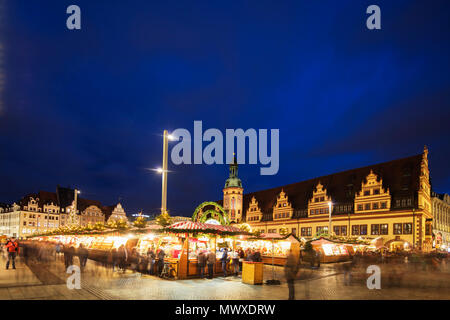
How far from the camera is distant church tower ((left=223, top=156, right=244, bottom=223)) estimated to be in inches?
3149

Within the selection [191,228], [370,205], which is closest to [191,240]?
[191,228]

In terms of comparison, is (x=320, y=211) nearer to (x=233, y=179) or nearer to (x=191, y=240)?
(x=233, y=179)

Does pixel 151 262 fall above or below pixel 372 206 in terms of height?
below

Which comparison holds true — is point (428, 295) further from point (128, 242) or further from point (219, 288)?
point (128, 242)

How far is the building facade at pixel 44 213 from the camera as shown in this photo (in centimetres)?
9451

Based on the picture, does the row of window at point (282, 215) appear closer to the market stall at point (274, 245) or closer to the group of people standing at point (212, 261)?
the market stall at point (274, 245)

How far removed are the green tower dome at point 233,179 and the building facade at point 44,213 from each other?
43544 millimetres

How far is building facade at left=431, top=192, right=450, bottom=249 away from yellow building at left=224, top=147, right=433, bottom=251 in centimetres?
1173

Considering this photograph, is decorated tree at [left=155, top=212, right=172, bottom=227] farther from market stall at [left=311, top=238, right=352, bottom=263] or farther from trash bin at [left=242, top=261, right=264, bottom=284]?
market stall at [left=311, top=238, right=352, bottom=263]

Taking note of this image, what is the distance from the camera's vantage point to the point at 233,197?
265ft

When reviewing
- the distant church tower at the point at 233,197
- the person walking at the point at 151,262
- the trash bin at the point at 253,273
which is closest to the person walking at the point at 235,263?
the trash bin at the point at 253,273

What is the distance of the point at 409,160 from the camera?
51.5 metres

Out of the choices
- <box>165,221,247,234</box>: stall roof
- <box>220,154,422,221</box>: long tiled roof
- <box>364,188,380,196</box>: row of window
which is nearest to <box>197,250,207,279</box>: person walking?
<box>165,221,247,234</box>: stall roof

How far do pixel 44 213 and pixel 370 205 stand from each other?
92536 millimetres
